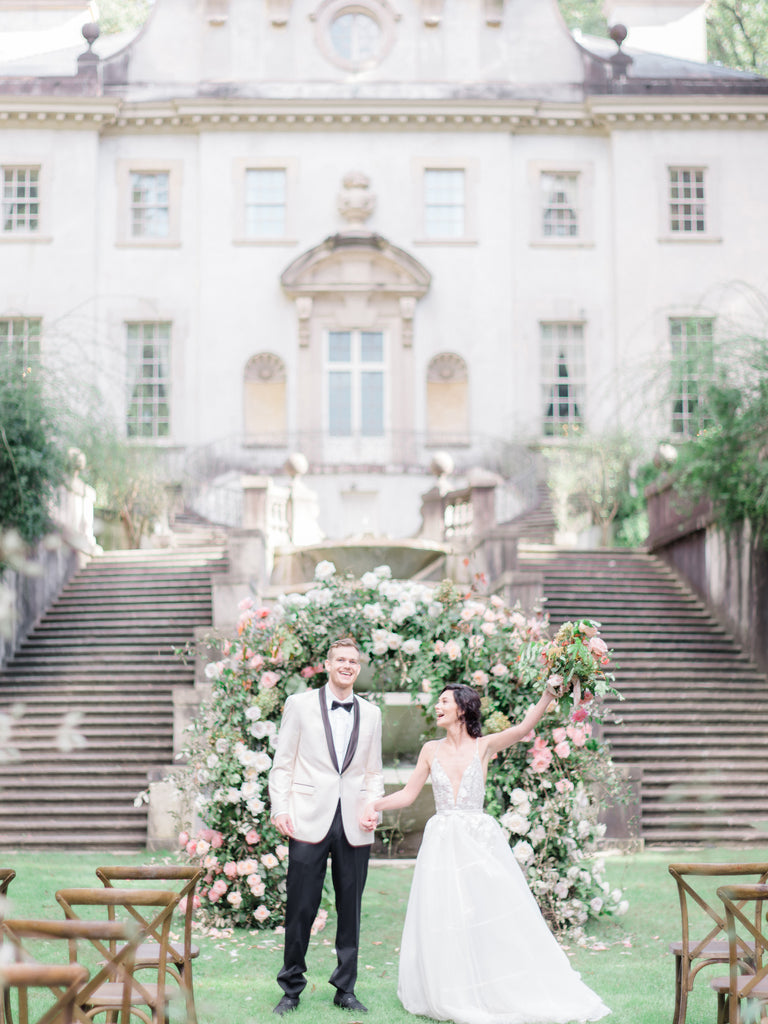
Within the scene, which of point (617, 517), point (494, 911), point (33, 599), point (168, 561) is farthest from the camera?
point (617, 517)

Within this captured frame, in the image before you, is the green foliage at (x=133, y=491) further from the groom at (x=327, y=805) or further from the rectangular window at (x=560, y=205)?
the groom at (x=327, y=805)

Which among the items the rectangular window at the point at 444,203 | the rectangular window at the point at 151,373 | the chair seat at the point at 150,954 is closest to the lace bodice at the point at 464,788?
the chair seat at the point at 150,954

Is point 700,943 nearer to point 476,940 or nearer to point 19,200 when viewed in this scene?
point 476,940

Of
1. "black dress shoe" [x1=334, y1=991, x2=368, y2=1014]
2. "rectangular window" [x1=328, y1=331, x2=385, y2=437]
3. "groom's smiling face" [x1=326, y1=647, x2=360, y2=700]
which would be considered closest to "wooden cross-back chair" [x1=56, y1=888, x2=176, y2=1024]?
"black dress shoe" [x1=334, y1=991, x2=368, y2=1014]

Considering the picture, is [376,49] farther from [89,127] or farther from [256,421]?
[256,421]

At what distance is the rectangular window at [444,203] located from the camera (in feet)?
92.4

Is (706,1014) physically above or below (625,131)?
below

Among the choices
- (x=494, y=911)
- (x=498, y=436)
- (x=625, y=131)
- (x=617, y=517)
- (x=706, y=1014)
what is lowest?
(x=706, y=1014)

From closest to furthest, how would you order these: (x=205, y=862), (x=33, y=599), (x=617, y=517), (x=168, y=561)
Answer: (x=205, y=862) → (x=33, y=599) → (x=168, y=561) → (x=617, y=517)

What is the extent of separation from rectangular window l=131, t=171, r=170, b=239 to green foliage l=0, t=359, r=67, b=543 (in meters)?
12.6

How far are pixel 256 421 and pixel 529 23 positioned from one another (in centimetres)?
1064

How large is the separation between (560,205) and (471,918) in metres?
24.0

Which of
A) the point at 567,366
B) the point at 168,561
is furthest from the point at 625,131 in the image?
the point at 168,561

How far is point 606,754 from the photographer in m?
9.39
